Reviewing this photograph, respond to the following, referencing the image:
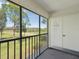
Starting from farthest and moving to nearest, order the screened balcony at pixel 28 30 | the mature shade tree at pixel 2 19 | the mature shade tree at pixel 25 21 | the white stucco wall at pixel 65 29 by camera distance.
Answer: the white stucco wall at pixel 65 29
the mature shade tree at pixel 25 21
the screened balcony at pixel 28 30
the mature shade tree at pixel 2 19

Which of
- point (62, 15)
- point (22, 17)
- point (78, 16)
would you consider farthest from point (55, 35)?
point (22, 17)

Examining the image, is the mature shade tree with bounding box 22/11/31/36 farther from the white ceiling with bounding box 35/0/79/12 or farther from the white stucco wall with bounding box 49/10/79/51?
the white stucco wall with bounding box 49/10/79/51

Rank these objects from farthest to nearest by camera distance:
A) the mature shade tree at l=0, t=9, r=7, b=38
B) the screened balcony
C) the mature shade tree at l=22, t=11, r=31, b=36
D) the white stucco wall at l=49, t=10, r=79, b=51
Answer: the white stucco wall at l=49, t=10, r=79, b=51, the mature shade tree at l=22, t=11, r=31, b=36, the screened balcony, the mature shade tree at l=0, t=9, r=7, b=38

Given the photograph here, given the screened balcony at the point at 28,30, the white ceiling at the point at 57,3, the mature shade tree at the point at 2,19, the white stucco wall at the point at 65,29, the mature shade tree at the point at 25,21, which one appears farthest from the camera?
the white stucco wall at the point at 65,29

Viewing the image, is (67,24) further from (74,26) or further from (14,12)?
(14,12)

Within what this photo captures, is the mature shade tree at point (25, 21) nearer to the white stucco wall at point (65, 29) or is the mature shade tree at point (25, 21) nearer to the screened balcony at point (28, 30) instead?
the screened balcony at point (28, 30)

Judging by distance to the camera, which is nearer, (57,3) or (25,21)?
(25,21)

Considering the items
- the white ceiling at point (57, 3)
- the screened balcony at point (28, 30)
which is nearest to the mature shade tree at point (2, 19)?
the screened balcony at point (28, 30)

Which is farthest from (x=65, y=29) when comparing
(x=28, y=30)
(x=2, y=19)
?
(x=2, y=19)

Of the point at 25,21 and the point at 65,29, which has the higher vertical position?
the point at 25,21

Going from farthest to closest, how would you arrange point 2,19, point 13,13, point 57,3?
point 57,3 < point 13,13 < point 2,19

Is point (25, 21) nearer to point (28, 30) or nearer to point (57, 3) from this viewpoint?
point (28, 30)

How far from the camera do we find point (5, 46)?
219 cm

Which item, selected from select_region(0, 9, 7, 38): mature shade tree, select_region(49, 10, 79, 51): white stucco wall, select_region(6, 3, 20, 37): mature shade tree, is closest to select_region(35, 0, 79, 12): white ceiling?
select_region(49, 10, 79, 51): white stucco wall
